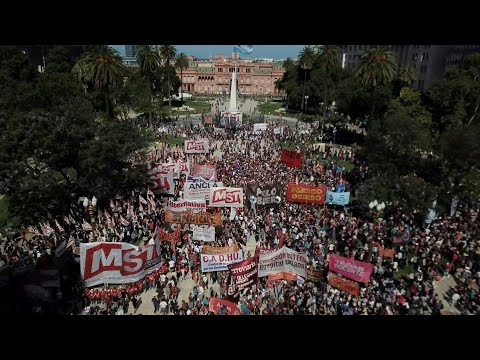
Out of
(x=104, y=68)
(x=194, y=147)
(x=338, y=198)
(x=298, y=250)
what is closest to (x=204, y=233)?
(x=298, y=250)

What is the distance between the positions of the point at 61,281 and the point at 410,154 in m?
21.1

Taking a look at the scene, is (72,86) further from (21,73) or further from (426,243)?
(426,243)

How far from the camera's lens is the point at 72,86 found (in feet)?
129

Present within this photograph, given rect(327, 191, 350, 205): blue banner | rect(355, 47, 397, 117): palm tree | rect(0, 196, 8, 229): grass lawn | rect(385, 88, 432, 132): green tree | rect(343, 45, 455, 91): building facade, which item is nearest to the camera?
rect(0, 196, 8, 229): grass lawn

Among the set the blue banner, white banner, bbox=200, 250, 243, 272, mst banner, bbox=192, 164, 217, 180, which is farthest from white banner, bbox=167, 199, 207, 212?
the blue banner

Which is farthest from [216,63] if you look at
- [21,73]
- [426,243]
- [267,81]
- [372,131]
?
[426,243]

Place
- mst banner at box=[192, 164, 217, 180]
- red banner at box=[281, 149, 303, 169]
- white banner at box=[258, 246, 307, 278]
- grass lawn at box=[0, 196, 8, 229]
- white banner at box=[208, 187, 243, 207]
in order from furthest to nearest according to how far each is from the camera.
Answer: red banner at box=[281, 149, 303, 169] < mst banner at box=[192, 164, 217, 180] < grass lawn at box=[0, 196, 8, 229] < white banner at box=[208, 187, 243, 207] < white banner at box=[258, 246, 307, 278]

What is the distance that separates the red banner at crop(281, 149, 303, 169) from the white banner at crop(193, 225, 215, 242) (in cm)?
1533

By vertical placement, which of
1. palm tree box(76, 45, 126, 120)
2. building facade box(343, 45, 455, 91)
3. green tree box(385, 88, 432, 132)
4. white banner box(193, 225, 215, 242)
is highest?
building facade box(343, 45, 455, 91)

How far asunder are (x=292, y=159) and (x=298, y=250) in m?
14.7

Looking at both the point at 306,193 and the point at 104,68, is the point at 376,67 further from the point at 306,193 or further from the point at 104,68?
the point at 104,68

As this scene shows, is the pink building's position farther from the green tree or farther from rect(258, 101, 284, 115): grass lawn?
the green tree

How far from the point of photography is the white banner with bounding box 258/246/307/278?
15539mm

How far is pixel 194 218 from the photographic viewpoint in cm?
1955
